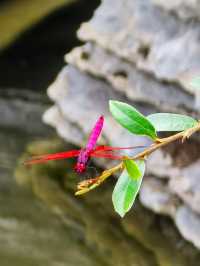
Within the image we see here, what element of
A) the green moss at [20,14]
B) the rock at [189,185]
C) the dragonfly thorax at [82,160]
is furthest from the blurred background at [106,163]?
the dragonfly thorax at [82,160]

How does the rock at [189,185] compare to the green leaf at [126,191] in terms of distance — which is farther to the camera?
the rock at [189,185]

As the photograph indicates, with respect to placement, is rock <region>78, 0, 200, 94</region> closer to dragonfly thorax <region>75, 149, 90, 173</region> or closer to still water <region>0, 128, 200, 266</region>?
still water <region>0, 128, 200, 266</region>

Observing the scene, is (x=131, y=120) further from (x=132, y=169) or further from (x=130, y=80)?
(x=130, y=80)

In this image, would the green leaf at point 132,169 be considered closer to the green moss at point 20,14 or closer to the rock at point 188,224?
the rock at point 188,224

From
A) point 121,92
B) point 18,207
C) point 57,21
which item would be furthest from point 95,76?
point 57,21

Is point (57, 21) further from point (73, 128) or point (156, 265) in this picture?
point (156, 265)

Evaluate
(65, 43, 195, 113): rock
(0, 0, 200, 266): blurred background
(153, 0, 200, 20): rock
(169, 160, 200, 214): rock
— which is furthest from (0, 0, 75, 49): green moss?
(169, 160, 200, 214): rock
